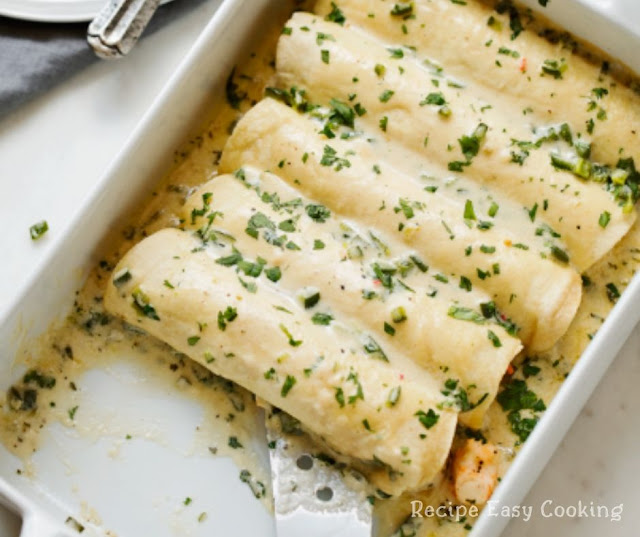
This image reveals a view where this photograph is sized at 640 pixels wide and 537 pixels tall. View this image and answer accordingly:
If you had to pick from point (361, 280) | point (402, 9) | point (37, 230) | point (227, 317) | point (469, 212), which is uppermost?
point (402, 9)

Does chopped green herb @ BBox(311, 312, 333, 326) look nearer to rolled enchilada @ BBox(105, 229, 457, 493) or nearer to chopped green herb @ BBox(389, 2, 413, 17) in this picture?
rolled enchilada @ BBox(105, 229, 457, 493)

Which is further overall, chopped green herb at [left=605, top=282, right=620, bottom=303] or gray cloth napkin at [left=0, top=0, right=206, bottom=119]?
gray cloth napkin at [left=0, top=0, right=206, bottom=119]

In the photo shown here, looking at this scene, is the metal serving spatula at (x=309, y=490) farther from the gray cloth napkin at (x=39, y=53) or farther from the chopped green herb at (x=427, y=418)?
the gray cloth napkin at (x=39, y=53)

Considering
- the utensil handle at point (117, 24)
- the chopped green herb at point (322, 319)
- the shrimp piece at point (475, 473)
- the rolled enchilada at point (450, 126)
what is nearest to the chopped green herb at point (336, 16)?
the rolled enchilada at point (450, 126)

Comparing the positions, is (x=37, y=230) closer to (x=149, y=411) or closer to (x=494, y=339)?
(x=149, y=411)

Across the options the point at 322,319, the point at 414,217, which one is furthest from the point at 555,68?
the point at 322,319

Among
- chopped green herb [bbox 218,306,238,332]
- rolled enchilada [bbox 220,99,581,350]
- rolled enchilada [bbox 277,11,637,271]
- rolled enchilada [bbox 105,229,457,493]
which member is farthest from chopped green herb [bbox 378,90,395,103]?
chopped green herb [bbox 218,306,238,332]
